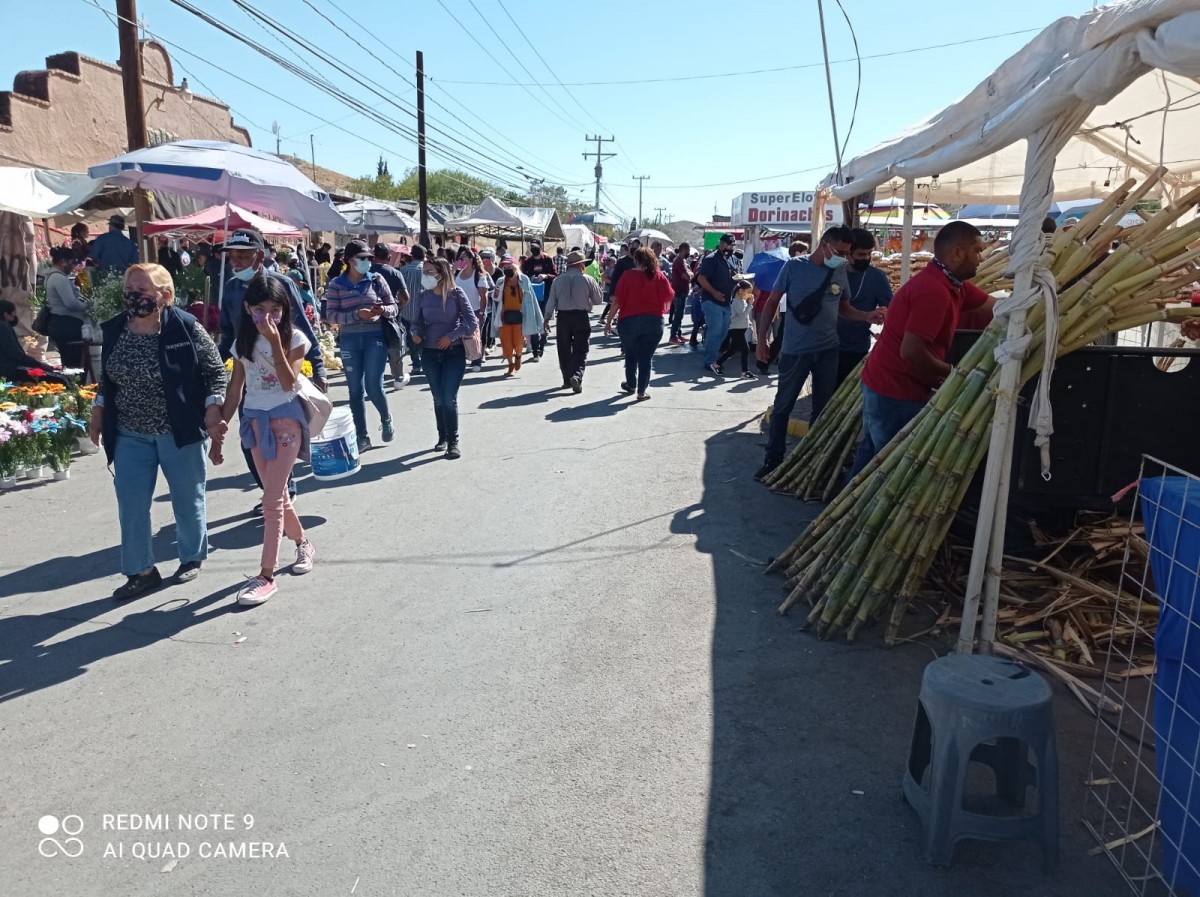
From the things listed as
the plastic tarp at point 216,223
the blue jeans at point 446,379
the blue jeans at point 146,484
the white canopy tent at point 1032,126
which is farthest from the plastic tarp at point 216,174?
the white canopy tent at point 1032,126

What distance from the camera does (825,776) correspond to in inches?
129

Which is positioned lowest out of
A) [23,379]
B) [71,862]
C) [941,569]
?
[71,862]

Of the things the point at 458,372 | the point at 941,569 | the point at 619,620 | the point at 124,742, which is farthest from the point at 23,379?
the point at 941,569

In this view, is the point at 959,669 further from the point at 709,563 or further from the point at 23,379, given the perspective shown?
the point at 23,379

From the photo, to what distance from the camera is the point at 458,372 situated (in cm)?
821

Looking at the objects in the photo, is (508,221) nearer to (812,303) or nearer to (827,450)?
(812,303)

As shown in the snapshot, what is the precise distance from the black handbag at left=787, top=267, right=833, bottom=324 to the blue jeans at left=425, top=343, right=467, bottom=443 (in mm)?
3202

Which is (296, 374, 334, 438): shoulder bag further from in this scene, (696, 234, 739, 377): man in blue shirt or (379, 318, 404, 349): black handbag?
(696, 234, 739, 377): man in blue shirt

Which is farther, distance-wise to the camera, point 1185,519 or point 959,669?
point 959,669

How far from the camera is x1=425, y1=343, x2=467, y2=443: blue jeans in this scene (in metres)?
8.11

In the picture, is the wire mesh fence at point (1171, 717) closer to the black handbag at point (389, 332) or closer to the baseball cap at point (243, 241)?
the baseball cap at point (243, 241)

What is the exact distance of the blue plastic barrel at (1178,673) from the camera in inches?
92.4

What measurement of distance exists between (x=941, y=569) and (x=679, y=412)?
218 inches

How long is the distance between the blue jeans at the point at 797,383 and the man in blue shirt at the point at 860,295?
30 cm
